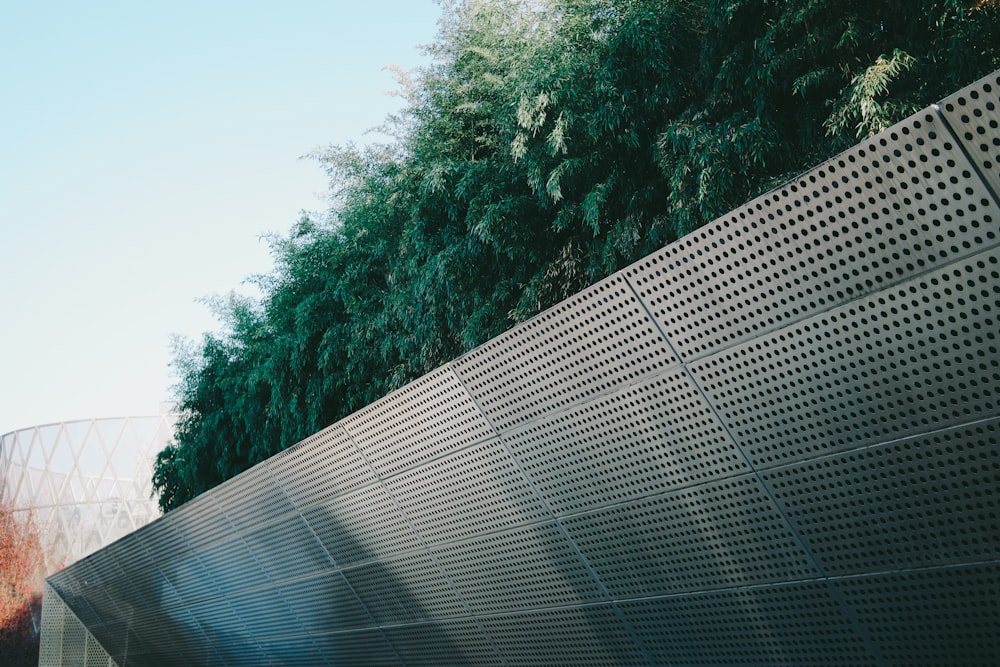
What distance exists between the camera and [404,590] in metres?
6.57

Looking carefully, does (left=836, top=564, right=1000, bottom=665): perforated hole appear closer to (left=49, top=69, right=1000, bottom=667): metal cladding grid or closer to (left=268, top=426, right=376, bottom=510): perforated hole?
(left=49, top=69, right=1000, bottom=667): metal cladding grid

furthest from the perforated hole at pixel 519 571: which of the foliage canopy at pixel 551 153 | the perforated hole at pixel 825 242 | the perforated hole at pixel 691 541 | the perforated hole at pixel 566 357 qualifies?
the foliage canopy at pixel 551 153

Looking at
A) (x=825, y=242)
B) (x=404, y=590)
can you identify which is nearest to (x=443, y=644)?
(x=404, y=590)

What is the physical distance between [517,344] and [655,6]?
3.12m

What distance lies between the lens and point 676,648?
4844 mm

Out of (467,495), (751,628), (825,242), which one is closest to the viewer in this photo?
(825,242)

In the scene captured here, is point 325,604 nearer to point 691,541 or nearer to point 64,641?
point 691,541

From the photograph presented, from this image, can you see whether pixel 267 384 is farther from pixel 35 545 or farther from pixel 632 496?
pixel 35 545

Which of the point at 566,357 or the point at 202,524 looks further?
the point at 202,524

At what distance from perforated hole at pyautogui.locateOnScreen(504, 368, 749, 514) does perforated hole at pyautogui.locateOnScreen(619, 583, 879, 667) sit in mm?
720

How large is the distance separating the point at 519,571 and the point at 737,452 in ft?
6.92

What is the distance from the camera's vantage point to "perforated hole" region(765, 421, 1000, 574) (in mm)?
3289

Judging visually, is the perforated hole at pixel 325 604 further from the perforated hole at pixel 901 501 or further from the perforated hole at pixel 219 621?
the perforated hole at pixel 901 501

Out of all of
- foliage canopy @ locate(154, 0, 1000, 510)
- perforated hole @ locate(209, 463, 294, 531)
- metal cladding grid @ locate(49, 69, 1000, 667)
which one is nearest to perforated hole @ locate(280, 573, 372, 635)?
metal cladding grid @ locate(49, 69, 1000, 667)
